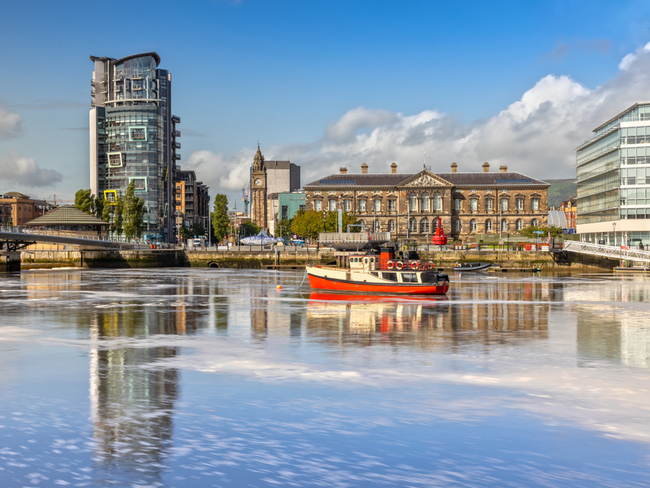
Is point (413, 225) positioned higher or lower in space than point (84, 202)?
lower

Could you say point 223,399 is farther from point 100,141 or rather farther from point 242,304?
point 100,141

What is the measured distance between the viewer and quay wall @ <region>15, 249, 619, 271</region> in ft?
369

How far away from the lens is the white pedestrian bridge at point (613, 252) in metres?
90.9

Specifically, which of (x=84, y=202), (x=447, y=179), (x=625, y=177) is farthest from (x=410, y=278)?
(x=447, y=179)

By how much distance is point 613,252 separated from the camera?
94875 millimetres

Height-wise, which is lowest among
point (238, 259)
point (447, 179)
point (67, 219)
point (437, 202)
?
point (238, 259)

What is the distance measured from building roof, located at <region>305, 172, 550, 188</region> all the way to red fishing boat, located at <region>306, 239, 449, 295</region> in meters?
120

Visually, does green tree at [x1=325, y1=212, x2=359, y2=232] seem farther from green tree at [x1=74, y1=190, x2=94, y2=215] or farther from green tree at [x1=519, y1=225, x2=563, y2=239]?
green tree at [x1=74, y1=190, x2=94, y2=215]

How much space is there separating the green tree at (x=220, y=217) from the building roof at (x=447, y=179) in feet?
80.5

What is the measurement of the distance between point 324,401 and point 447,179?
166 meters

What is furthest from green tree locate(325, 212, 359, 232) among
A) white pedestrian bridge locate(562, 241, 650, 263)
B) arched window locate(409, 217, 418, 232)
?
white pedestrian bridge locate(562, 241, 650, 263)

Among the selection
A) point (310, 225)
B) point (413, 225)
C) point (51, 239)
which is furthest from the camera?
point (413, 225)

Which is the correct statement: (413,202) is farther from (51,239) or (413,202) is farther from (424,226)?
(51,239)

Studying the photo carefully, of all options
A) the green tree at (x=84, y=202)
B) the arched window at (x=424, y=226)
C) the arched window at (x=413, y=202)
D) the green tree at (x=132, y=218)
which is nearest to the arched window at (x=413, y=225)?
the arched window at (x=424, y=226)
